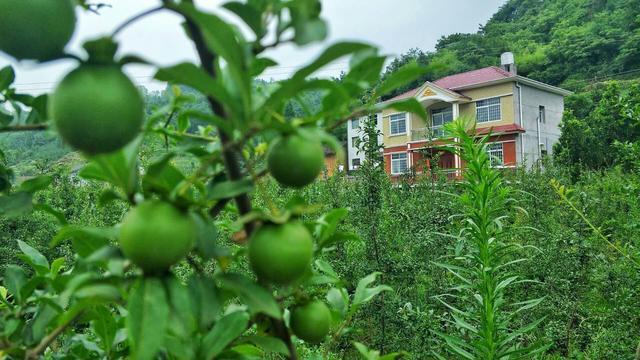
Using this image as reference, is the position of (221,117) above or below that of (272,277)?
above

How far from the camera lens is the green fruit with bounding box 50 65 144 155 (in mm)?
418

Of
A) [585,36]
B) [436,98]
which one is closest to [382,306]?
[436,98]

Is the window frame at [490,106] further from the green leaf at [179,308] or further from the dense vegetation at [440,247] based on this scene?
the green leaf at [179,308]

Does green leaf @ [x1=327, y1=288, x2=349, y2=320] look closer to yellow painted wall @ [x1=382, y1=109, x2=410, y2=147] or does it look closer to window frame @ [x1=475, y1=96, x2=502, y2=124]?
window frame @ [x1=475, y1=96, x2=502, y2=124]

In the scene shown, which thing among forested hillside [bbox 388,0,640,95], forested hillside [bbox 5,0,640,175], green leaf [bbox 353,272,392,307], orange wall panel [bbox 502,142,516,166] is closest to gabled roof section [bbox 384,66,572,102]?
orange wall panel [bbox 502,142,516,166]

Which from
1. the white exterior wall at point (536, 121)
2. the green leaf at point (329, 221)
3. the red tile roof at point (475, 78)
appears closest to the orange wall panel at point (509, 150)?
the white exterior wall at point (536, 121)

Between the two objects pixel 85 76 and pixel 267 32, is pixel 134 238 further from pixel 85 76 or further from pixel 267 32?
pixel 267 32

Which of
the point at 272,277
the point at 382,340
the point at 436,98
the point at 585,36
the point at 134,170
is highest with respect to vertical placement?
the point at 585,36

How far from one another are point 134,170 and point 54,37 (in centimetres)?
16

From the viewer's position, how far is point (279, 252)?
50 cm

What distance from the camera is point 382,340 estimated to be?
2963mm

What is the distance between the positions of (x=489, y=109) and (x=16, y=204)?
23863 mm

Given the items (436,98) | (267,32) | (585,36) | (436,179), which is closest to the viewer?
(267,32)

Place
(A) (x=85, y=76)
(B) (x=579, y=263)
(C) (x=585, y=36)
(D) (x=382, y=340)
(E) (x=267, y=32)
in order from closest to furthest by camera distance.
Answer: (A) (x=85, y=76), (E) (x=267, y=32), (D) (x=382, y=340), (B) (x=579, y=263), (C) (x=585, y=36)
